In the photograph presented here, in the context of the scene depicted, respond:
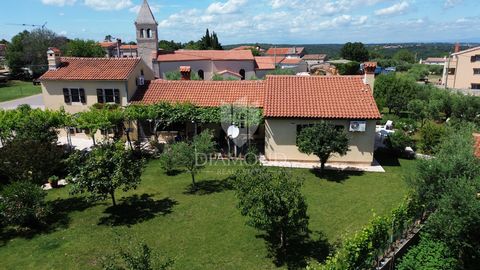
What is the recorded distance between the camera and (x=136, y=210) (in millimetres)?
16734

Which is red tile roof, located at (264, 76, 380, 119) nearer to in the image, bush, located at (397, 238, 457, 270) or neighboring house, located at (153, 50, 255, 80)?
bush, located at (397, 238, 457, 270)

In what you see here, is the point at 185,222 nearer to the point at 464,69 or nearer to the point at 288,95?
the point at 288,95

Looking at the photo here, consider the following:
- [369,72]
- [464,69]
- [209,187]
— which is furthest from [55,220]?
[464,69]

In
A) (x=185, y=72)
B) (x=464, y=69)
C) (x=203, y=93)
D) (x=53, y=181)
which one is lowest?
(x=53, y=181)

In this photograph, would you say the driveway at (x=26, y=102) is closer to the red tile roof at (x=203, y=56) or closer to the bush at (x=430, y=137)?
the red tile roof at (x=203, y=56)

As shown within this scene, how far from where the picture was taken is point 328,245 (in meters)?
13.4

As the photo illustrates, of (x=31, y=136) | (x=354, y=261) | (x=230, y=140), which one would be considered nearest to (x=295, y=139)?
(x=230, y=140)

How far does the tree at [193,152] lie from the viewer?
18.0 meters

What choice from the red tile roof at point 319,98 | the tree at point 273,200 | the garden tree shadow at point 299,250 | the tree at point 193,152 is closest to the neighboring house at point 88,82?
the tree at point 193,152

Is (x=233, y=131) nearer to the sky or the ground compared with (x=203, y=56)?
nearer to the ground

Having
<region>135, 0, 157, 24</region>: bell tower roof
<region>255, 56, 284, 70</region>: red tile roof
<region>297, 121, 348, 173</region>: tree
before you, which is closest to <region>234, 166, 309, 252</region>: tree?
<region>297, 121, 348, 173</region>: tree

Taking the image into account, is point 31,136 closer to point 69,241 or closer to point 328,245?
point 69,241

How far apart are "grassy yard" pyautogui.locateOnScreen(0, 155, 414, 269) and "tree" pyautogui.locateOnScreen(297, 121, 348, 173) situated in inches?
66.5

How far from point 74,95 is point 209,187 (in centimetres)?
1651
